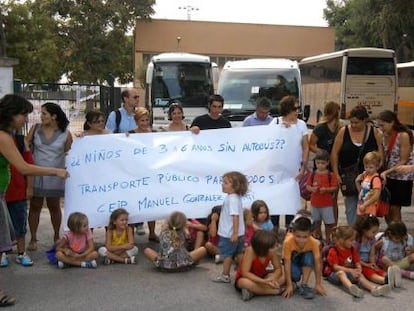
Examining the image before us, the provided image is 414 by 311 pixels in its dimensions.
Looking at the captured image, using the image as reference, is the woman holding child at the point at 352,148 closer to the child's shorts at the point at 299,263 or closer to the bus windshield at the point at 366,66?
the child's shorts at the point at 299,263

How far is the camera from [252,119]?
7.43 metres

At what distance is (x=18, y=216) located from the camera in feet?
20.1

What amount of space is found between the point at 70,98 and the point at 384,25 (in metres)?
24.0

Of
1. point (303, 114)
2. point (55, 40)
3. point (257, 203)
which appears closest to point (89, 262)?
point (257, 203)

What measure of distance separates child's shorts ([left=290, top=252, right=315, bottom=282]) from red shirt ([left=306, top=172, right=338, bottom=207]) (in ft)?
4.39

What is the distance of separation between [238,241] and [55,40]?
41.9 meters

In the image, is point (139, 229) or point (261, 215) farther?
point (139, 229)

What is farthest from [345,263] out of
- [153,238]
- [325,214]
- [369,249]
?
[153,238]

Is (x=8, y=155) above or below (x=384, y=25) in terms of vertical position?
below

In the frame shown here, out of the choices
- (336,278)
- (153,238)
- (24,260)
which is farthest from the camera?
(153,238)

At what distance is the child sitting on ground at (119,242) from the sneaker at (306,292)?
6.25 ft

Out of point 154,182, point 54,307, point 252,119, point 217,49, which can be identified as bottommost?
point 54,307

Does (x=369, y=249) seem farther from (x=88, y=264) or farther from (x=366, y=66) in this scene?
(x=366, y=66)

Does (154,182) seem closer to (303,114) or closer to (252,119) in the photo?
(252,119)
